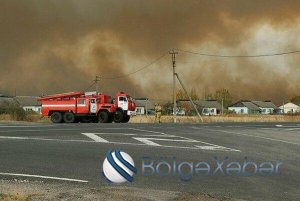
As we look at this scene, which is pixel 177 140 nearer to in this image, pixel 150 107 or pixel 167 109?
pixel 167 109

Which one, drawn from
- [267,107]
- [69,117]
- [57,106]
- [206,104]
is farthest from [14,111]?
[267,107]

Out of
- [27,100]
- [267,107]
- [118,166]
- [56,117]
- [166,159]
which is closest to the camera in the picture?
[118,166]

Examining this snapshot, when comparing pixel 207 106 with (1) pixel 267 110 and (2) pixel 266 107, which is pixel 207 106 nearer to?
(2) pixel 266 107

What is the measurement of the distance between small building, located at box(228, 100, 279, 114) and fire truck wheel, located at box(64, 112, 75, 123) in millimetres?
115762

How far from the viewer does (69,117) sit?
37.4 metres

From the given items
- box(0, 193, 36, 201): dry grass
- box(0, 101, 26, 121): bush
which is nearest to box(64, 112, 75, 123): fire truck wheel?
box(0, 101, 26, 121): bush

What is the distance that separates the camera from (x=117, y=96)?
123 feet

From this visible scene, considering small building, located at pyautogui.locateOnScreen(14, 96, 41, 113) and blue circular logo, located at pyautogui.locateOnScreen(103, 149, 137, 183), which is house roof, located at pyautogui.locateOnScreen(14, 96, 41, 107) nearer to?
small building, located at pyautogui.locateOnScreen(14, 96, 41, 113)

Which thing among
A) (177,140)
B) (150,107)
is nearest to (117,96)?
(177,140)

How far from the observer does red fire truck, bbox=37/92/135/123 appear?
37219 mm

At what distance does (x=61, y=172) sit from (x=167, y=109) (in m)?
98.1

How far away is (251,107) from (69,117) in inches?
4799

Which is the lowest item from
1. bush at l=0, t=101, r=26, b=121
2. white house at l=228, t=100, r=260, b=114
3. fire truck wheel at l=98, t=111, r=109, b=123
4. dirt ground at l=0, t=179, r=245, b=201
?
dirt ground at l=0, t=179, r=245, b=201

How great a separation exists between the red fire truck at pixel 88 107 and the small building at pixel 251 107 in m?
114
